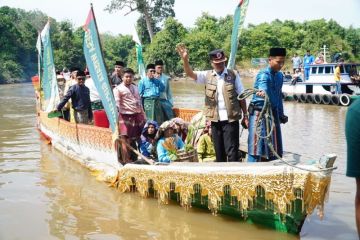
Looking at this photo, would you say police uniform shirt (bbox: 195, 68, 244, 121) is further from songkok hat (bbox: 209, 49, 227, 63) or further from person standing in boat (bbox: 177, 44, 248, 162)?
songkok hat (bbox: 209, 49, 227, 63)

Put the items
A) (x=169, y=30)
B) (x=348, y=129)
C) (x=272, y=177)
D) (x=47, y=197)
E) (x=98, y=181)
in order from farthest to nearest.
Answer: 1. (x=169, y=30)
2. (x=98, y=181)
3. (x=47, y=197)
4. (x=272, y=177)
5. (x=348, y=129)

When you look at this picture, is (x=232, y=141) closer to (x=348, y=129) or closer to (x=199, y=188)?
(x=199, y=188)

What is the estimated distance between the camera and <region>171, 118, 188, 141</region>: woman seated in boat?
5905mm

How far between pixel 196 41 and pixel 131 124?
1159 inches

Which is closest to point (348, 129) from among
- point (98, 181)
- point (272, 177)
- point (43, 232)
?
point (272, 177)

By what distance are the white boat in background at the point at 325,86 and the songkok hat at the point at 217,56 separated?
44.2 feet

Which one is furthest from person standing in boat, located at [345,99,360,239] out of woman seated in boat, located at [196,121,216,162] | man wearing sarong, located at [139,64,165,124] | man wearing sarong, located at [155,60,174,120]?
man wearing sarong, located at [155,60,174,120]

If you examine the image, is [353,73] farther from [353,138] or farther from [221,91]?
[353,138]

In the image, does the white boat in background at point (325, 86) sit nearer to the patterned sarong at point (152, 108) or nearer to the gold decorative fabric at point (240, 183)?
the patterned sarong at point (152, 108)

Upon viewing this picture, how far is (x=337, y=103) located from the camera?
695 inches

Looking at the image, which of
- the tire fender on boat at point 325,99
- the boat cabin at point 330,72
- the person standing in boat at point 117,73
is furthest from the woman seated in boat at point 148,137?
the tire fender on boat at point 325,99

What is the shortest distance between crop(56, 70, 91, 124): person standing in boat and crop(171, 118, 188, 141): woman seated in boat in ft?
7.57

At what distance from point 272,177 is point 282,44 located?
3615 cm

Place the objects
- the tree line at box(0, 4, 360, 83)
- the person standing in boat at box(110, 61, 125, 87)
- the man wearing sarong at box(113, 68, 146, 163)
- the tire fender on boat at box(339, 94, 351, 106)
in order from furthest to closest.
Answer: the tree line at box(0, 4, 360, 83) < the tire fender on boat at box(339, 94, 351, 106) < the person standing in boat at box(110, 61, 125, 87) < the man wearing sarong at box(113, 68, 146, 163)
